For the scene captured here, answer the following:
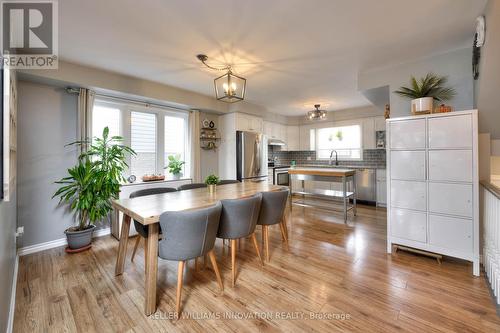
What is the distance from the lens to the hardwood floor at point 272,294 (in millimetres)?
1580

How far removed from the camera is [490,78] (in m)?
2.09

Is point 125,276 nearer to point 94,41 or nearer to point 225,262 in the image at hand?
point 225,262

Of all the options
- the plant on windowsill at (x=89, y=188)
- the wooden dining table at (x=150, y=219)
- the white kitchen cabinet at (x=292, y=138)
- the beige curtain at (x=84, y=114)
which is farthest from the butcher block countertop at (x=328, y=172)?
the beige curtain at (x=84, y=114)

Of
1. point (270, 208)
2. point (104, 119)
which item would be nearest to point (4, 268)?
point (270, 208)

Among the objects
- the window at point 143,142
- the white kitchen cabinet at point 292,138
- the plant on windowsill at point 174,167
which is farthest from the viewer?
the white kitchen cabinet at point 292,138

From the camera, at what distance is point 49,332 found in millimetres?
1517

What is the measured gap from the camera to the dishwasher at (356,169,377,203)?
5.29 metres

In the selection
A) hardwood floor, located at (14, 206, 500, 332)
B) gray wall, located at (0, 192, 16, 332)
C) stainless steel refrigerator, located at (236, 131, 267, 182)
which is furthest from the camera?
stainless steel refrigerator, located at (236, 131, 267, 182)

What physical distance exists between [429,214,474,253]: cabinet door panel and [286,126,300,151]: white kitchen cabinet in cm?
459

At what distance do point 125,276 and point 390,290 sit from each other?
2643mm

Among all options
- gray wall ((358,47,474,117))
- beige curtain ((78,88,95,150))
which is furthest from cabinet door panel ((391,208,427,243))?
beige curtain ((78,88,95,150))

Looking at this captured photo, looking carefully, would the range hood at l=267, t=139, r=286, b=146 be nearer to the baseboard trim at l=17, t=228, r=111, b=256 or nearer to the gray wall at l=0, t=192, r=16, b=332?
the baseboard trim at l=17, t=228, r=111, b=256

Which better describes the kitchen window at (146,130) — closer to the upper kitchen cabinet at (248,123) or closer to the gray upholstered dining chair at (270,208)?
the upper kitchen cabinet at (248,123)

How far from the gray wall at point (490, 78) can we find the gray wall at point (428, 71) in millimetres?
282
